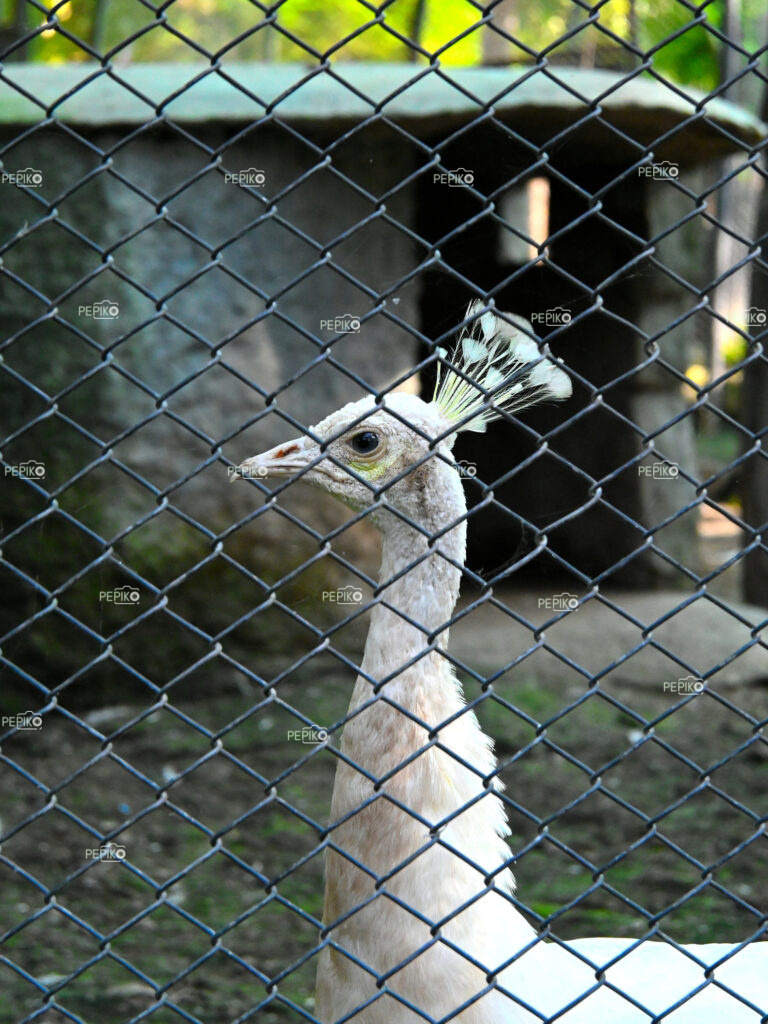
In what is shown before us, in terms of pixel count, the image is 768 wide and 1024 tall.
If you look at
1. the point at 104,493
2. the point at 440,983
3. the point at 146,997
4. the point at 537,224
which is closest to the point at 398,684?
the point at 440,983

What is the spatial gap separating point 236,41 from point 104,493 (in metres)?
4.06

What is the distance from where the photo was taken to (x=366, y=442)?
8.43 ft

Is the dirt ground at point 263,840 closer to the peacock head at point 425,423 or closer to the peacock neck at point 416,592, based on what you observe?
the peacock neck at point 416,592

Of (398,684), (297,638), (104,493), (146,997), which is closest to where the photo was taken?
(398,684)

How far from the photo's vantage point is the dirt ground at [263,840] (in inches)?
142

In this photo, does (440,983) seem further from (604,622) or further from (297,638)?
(604,622)

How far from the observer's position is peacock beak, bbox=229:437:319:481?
2346 mm

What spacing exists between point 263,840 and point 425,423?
2612 mm

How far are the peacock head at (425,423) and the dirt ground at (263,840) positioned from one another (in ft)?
2.98

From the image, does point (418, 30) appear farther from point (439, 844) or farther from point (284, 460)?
point (439, 844)

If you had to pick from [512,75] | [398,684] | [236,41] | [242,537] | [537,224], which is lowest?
[242,537]

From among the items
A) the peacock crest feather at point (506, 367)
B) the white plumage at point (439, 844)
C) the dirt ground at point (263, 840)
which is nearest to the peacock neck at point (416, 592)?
the white plumage at point (439, 844)

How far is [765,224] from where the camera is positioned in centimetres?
655

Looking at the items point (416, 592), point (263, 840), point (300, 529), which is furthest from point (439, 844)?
point (263, 840)
